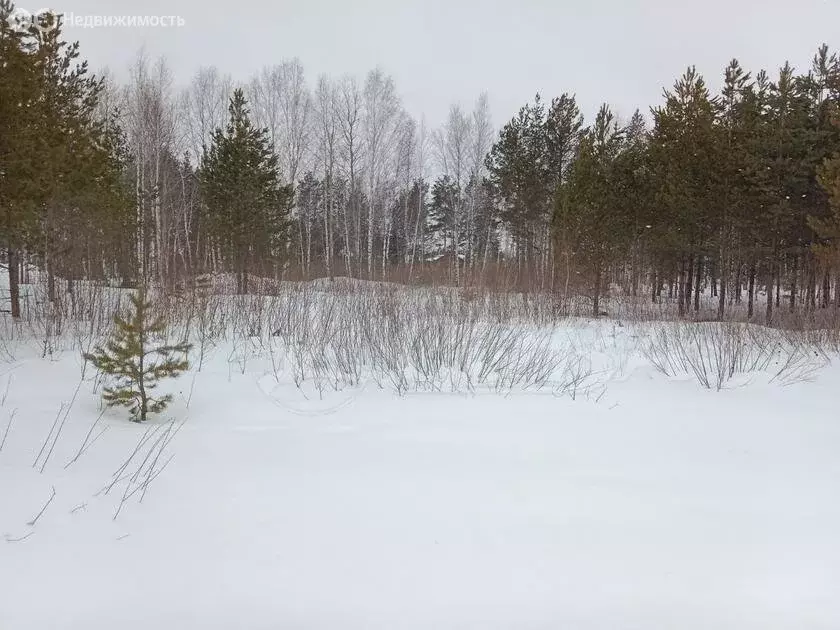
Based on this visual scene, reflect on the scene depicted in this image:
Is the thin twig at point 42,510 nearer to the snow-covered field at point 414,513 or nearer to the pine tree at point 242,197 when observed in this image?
the snow-covered field at point 414,513

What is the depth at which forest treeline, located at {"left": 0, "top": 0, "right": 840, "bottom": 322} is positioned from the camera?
830 cm

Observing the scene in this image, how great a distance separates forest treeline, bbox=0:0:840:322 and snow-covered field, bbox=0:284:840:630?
258cm

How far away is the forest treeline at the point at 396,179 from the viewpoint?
8305mm

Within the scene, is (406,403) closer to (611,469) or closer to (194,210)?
(611,469)

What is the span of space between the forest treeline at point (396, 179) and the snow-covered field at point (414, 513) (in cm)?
258

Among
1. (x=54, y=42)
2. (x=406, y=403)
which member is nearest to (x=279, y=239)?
(x=54, y=42)

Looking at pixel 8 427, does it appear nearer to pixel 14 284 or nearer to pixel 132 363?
pixel 132 363

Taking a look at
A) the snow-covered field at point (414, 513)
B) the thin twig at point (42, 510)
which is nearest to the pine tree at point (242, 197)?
the snow-covered field at point (414, 513)

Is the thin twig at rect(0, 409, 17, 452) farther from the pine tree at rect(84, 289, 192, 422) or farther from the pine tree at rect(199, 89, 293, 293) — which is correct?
the pine tree at rect(199, 89, 293, 293)

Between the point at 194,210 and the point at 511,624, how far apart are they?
25.6 m

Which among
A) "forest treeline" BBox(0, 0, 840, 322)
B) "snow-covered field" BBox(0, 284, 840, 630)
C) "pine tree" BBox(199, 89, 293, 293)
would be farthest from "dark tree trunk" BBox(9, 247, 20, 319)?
"pine tree" BBox(199, 89, 293, 293)

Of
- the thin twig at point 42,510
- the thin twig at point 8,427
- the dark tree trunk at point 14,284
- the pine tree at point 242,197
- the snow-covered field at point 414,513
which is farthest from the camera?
the pine tree at point 242,197

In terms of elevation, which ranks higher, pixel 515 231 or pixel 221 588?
pixel 515 231

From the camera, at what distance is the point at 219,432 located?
148 inches
